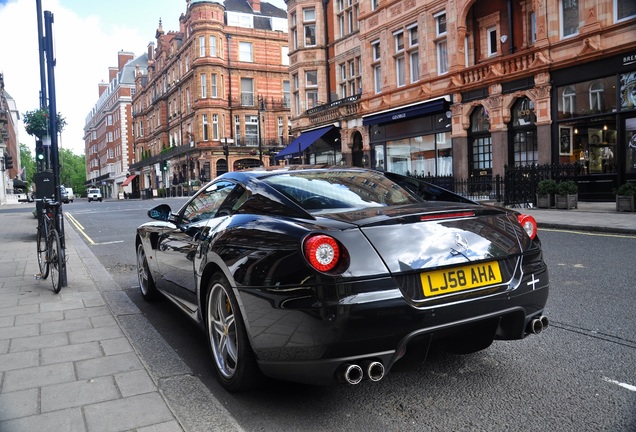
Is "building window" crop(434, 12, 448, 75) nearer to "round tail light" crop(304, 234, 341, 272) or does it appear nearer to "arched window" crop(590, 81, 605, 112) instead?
"arched window" crop(590, 81, 605, 112)

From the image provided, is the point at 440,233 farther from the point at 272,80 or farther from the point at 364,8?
the point at 272,80

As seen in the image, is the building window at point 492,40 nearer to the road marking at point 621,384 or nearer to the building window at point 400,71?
the building window at point 400,71

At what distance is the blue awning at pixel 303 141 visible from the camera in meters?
30.0

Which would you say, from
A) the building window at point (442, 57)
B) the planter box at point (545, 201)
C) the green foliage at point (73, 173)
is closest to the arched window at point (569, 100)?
the planter box at point (545, 201)

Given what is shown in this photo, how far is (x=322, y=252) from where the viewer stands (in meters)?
2.57

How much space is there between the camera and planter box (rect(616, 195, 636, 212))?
12.6 metres

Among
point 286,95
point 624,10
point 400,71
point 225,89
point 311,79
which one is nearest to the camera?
point 624,10

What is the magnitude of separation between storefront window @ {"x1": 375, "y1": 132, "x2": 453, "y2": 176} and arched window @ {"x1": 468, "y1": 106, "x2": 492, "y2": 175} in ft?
3.72

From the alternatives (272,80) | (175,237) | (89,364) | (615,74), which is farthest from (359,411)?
(272,80)

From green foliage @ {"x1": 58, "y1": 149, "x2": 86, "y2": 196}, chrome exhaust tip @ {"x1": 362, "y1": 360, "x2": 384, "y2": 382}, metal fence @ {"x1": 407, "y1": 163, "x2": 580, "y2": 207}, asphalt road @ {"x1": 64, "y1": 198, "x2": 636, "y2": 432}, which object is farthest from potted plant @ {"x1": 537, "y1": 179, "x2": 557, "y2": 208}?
green foliage @ {"x1": 58, "y1": 149, "x2": 86, "y2": 196}

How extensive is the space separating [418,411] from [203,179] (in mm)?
49781

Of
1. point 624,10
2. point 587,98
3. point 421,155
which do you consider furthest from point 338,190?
point 421,155

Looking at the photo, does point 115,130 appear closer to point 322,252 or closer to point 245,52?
point 245,52

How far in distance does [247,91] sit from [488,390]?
55714mm
